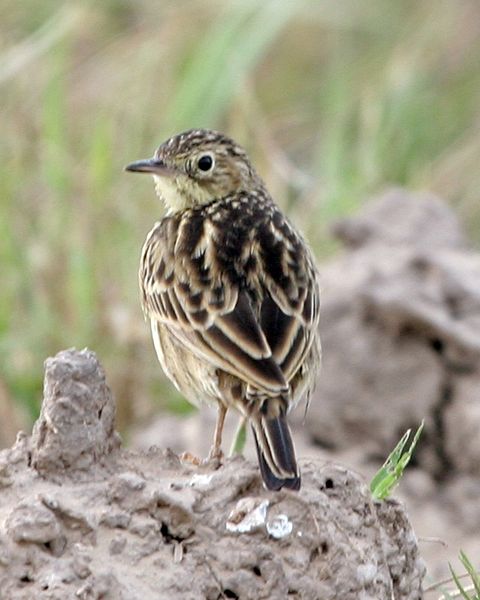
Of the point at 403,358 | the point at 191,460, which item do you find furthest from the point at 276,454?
the point at 403,358

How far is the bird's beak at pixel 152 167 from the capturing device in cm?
655

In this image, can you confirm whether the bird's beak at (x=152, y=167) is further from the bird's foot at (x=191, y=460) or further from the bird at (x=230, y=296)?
the bird's foot at (x=191, y=460)

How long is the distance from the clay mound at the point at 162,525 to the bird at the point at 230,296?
0.47 ft

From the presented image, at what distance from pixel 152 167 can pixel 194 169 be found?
0.63 feet

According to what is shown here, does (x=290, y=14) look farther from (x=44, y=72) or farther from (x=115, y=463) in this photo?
(x=115, y=463)

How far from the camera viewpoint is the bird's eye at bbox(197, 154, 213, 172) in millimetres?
6742

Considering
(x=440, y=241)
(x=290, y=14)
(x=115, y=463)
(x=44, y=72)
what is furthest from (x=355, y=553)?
(x=290, y=14)

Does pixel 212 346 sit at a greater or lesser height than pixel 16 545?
greater

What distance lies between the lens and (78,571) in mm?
4312

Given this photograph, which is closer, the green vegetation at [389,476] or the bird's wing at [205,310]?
the green vegetation at [389,476]

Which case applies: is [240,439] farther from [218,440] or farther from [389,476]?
[389,476]

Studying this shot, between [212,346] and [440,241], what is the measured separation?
344 cm

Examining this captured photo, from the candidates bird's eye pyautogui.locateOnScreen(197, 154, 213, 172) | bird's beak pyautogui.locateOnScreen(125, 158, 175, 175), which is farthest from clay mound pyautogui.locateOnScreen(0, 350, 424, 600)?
bird's eye pyautogui.locateOnScreen(197, 154, 213, 172)

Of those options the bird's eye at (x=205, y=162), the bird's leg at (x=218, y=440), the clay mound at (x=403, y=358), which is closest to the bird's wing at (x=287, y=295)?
the bird's leg at (x=218, y=440)
